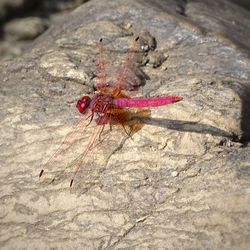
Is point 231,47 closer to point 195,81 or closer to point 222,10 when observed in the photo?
point 195,81

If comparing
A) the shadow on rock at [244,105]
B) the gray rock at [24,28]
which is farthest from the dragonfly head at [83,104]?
the gray rock at [24,28]

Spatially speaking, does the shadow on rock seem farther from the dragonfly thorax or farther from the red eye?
the red eye

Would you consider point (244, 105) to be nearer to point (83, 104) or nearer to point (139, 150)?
point (139, 150)

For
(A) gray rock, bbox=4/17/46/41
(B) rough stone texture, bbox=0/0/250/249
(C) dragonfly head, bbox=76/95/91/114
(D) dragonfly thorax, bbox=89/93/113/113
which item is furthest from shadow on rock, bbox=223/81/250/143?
(A) gray rock, bbox=4/17/46/41

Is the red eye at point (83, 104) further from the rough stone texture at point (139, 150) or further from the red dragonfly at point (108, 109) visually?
the rough stone texture at point (139, 150)

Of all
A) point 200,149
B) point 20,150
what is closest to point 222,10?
point 200,149

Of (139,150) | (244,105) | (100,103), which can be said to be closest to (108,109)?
(100,103)

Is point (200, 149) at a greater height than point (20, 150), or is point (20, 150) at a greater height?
point (200, 149)
